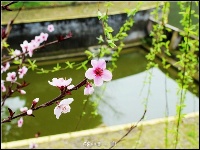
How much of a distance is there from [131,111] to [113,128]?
2.46m

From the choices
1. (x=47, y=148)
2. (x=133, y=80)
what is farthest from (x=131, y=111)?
(x=47, y=148)

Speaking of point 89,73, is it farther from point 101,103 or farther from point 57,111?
point 101,103

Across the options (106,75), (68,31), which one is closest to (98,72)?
(106,75)

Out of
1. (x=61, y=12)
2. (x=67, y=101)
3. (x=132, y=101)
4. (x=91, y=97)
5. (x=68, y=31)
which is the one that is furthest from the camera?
(x=61, y=12)

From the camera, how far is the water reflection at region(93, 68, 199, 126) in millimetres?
6742

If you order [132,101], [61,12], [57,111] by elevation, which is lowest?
[132,101]

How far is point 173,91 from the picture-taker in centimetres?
785

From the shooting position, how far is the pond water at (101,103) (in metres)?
6.14

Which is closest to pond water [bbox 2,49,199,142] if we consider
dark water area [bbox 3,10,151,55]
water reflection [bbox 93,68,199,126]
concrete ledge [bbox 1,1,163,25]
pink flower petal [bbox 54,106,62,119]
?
water reflection [bbox 93,68,199,126]

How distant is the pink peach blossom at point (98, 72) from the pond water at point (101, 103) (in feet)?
13.3

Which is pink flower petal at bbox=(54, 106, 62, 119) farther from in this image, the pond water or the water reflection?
the water reflection

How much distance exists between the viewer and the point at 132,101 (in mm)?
7367

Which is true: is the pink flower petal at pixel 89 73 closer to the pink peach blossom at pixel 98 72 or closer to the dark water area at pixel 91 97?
the pink peach blossom at pixel 98 72

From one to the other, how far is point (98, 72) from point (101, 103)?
20.8 feet
